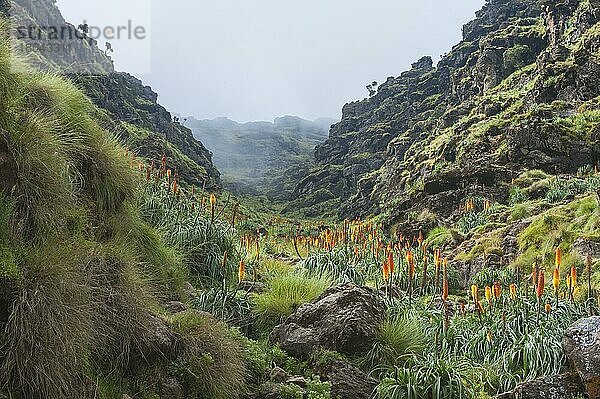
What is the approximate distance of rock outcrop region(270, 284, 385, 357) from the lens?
534 cm

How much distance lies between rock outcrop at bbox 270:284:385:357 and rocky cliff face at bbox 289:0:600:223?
18.4 metres

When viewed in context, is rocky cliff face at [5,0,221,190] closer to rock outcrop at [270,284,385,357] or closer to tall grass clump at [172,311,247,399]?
rock outcrop at [270,284,385,357]

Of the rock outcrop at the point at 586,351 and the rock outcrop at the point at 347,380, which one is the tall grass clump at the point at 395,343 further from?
the rock outcrop at the point at 586,351

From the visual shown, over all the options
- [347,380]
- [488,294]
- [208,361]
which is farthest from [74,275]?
[488,294]

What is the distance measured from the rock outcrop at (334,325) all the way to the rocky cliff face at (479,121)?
18.4m

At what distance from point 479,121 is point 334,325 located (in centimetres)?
3729

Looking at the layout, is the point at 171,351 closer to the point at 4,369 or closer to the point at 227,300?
the point at 4,369

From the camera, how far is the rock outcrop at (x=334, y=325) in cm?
534

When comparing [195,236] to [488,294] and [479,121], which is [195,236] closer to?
[488,294]

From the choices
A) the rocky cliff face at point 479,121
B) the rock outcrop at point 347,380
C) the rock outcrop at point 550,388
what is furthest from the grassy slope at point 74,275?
the rocky cliff face at point 479,121

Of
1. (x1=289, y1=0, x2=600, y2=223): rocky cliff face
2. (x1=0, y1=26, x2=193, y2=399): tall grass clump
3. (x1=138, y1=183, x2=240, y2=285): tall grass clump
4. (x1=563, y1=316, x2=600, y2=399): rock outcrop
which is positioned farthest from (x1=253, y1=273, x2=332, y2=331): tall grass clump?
(x1=289, y1=0, x2=600, y2=223): rocky cliff face

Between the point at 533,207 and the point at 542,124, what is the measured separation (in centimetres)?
993

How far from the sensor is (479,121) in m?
39.0

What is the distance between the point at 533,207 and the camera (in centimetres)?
1681
